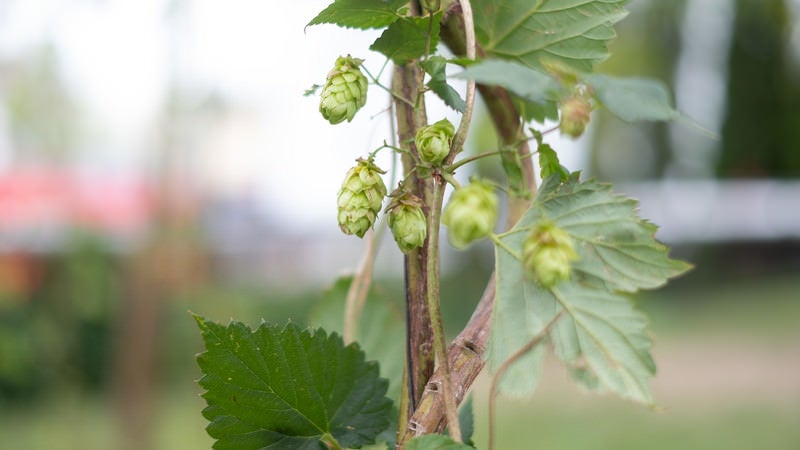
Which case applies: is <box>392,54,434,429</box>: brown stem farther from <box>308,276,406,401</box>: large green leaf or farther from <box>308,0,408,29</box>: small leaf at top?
<box>308,276,406,401</box>: large green leaf

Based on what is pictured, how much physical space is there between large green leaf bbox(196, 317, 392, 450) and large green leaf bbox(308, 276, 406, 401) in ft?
0.37

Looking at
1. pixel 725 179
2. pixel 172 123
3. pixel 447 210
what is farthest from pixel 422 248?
pixel 725 179

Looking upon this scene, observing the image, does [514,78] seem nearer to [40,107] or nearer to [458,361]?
[458,361]

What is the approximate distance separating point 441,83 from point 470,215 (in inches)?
2.8

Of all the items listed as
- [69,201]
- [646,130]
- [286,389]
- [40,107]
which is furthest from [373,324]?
[646,130]

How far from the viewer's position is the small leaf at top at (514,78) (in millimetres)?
246

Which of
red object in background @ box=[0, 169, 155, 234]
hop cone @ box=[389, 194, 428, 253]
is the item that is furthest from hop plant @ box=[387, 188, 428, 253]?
red object in background @ box=[0, 169, 155, 234]

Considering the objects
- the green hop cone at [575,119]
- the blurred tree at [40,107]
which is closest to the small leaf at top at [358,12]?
the green hop cone at [575,119]

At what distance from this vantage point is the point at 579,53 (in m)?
0.36

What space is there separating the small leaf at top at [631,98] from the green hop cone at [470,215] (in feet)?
0.16

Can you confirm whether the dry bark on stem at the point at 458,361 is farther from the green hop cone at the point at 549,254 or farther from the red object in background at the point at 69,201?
the red object in background at the point at 69,201

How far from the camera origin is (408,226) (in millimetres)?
312

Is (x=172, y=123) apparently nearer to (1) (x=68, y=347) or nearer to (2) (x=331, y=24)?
(1) (x=68, y=347)

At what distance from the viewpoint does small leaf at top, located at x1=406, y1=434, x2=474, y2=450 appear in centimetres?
29
